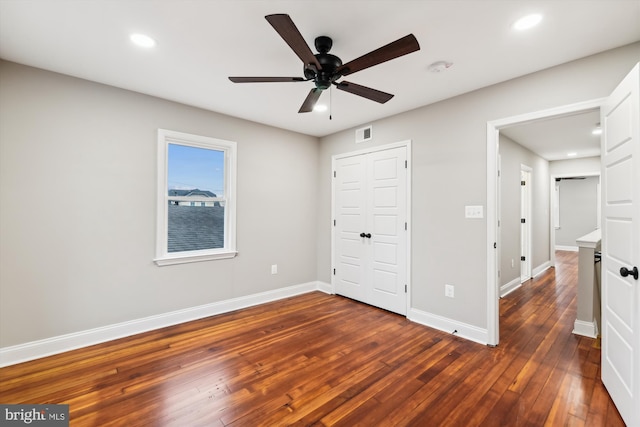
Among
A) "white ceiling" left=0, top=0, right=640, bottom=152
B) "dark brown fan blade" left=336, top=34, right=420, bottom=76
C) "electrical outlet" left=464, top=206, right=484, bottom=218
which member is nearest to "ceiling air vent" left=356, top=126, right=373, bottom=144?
"white ceiling" left=0, top=0, right=640, bottom=152

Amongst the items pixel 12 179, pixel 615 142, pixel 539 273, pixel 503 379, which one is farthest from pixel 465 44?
pixel 539 273

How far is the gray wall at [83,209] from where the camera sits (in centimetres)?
244

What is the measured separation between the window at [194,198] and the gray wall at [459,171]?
7.78 feet

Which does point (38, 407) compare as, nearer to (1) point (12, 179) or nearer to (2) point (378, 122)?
(1) point (12, 179)

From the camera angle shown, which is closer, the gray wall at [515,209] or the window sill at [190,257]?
the window sill at [190,257]

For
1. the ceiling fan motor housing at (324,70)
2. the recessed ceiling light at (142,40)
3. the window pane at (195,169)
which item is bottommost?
the window pane at (195,169)

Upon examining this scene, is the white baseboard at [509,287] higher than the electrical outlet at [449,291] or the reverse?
the reverse

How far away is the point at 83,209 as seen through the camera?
2744mm

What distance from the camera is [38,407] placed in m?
1.88

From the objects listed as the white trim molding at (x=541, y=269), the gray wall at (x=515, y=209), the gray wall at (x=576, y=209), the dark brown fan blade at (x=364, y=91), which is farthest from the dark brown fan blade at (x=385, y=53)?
the gray wall at (x=576, y=209)

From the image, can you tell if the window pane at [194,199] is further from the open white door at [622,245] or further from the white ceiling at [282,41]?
the open white door at [622,245]

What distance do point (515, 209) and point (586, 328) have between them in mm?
2360

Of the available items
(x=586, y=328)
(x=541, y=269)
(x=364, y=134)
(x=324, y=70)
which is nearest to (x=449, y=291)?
(x=586, y=328)

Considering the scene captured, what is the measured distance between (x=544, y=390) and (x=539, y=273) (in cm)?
476
